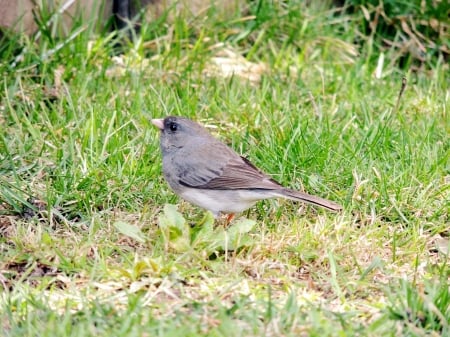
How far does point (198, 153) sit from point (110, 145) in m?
0.58

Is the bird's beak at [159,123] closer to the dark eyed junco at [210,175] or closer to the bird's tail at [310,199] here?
the dark eyed junco at [210,175]

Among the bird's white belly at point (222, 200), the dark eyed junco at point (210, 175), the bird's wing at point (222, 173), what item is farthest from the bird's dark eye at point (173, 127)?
the bird's white belly at point (222, 200)

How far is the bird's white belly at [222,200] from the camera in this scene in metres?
4.61

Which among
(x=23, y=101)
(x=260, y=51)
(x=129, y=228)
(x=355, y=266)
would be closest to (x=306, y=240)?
(x=355, y=266)

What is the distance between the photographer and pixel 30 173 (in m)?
4.96

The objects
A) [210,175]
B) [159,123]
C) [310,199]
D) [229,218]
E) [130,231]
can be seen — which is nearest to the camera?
[130,231]

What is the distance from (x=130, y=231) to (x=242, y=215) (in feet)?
2.76

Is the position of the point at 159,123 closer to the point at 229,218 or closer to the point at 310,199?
the point at 229,218

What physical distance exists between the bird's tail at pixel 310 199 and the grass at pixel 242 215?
93 mm

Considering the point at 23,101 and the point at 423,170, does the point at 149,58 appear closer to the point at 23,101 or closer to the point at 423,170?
the point at 23,101

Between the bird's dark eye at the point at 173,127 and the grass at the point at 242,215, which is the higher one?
the bird's dark eye at the point at 173,127

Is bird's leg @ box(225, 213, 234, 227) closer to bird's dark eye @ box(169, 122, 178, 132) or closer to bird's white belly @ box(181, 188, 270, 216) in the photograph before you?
bird's white belly @ box(181, 188, 270, 216)

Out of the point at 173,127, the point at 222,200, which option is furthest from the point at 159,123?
the point at 222,200

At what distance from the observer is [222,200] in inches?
183
